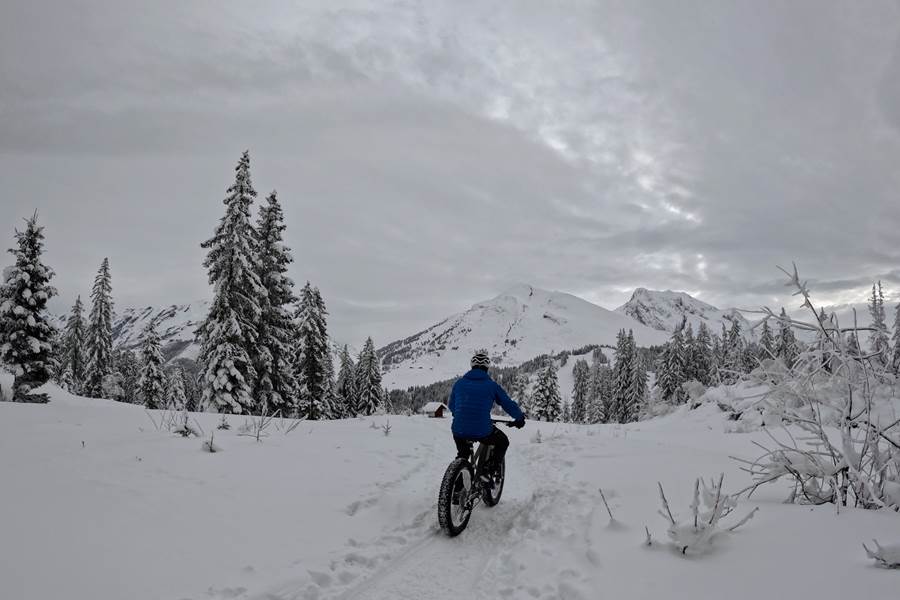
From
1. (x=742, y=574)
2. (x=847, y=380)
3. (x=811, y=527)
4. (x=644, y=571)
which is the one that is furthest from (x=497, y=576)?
(x=847, y=380)

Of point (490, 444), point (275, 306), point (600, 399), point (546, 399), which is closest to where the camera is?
point (490, 444)

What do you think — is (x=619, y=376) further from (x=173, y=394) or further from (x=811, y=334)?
(x=811, y=334)

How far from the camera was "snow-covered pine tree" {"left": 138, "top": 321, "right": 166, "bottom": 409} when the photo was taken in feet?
123

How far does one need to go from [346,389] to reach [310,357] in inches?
674

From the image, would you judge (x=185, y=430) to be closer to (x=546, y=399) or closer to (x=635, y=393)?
(x=546, y=399)

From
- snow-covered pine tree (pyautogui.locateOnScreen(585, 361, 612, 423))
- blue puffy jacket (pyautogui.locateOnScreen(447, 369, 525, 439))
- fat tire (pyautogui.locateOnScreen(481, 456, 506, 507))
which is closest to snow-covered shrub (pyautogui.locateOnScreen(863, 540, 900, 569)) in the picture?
blue puffy jacket (pyautogui.locateOnScreen(447, 369, 525, 439))

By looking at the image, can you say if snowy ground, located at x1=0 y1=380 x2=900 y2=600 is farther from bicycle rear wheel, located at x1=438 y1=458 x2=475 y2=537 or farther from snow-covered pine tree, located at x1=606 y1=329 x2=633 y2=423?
snow-covered pine tree, located at x1=606 y1=329 x2=633 y2=423

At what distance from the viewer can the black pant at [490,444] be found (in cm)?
676

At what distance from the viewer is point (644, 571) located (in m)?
4.19

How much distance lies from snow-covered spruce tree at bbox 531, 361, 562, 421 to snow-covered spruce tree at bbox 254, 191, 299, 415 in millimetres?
27347

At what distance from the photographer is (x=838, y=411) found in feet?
15.2

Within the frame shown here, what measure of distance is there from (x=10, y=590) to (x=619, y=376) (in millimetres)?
61010

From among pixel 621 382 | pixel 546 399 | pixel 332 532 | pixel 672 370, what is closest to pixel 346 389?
pixel 546 399

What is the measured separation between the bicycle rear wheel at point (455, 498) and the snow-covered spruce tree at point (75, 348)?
45.0 m
